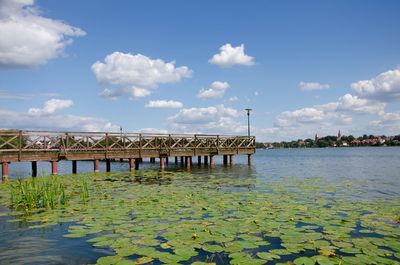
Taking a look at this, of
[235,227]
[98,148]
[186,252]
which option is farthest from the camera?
[98,148]

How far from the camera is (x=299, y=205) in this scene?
9891 millimetres

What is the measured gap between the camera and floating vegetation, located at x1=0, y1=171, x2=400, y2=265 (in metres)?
5.36

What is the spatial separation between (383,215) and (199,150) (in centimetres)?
2085

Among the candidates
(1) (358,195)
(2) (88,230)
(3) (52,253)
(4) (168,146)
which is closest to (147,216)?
(2) (88,230)

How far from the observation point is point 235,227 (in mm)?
7133

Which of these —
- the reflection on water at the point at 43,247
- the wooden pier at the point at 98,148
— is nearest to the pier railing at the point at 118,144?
the wooden pier at the point at 98,148

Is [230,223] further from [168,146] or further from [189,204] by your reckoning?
[168,146]

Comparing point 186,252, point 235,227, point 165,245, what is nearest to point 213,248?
point 186,252

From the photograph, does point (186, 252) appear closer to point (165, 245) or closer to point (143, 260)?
point (165, 245)

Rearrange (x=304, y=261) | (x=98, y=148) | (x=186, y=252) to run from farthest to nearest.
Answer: (x=98, y=148)
(x=186, y=252)
(x=304, y=261)

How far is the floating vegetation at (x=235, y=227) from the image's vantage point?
5355 mm

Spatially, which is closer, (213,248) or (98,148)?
(213,248)

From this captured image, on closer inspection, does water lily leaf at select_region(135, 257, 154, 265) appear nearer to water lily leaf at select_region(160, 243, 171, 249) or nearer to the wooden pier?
water lily leaf at select_region(160, 243, 171, 249)

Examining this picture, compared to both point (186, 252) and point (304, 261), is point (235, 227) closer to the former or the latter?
point (186, 252)
